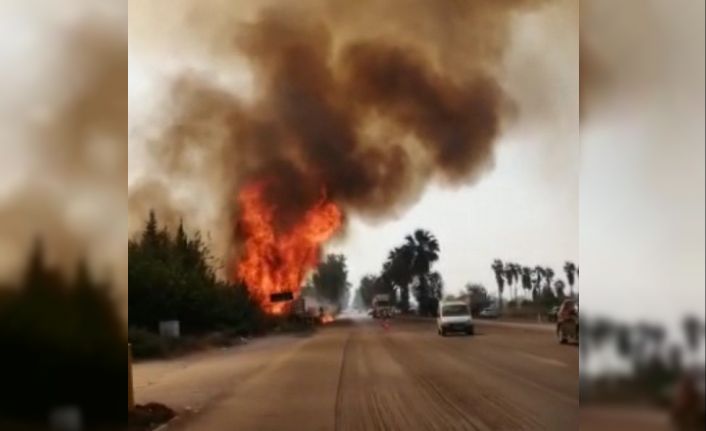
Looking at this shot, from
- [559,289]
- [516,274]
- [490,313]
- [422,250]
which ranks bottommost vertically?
[490,313]

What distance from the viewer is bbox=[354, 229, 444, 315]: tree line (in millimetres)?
6164

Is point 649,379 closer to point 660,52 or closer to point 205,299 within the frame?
point 660,52

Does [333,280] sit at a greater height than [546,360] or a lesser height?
greater

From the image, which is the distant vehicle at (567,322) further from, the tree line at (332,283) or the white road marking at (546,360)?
the tree line at (332,283)

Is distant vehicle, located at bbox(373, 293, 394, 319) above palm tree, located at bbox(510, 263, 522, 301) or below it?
below

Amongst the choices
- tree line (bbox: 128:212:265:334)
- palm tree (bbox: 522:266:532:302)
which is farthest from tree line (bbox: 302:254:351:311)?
palm tree (bbox: 522:266:532:302)

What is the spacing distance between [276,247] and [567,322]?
1.98 meters

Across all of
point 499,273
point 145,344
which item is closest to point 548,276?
point 499,273

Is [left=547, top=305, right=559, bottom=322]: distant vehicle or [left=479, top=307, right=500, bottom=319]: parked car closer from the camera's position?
[left=547, top=305, right=559, bottom=322]: distant vehicle

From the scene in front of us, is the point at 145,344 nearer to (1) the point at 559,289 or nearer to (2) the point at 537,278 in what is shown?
(2) the point at 537,278

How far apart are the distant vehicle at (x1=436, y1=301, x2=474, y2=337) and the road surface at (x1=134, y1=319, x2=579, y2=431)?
0.19 feet

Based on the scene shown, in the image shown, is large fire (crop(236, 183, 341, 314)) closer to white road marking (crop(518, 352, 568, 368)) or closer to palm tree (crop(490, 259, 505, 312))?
palm tree (crop(490, 259, 505, 312))

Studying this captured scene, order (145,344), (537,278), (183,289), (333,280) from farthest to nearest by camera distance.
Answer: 1. (333,280)
2. (537,278)
3. (183,289)
4. (145,344)

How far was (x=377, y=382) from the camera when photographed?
616cm
